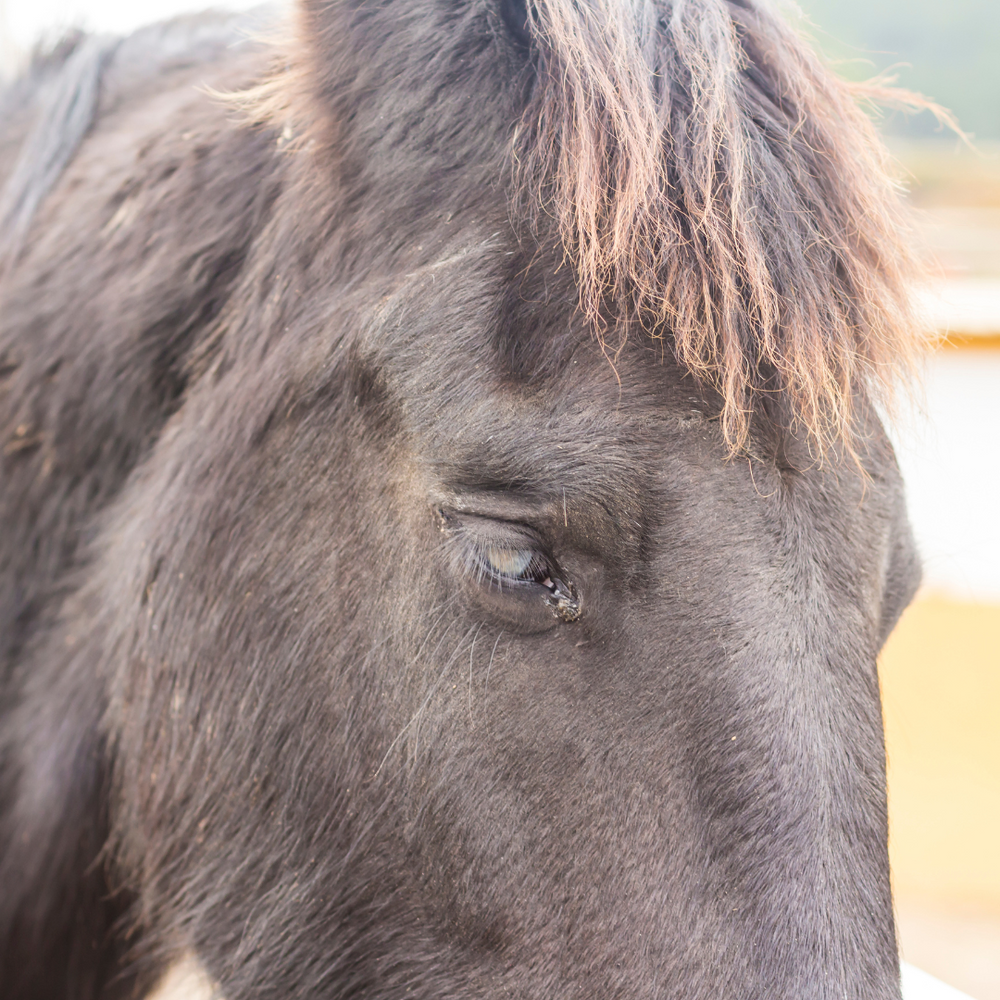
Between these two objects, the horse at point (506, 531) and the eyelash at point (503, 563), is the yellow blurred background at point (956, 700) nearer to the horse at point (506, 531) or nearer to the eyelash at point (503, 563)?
the horse at point (506, 531)

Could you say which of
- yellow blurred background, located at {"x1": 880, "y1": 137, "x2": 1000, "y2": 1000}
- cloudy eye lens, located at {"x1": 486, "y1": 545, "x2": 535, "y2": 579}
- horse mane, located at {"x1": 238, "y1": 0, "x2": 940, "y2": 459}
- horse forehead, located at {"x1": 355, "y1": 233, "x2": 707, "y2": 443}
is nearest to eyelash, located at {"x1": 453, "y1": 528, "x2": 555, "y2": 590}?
cloudy eye lens, located at {"x1": 486, "y1": 545, "x2": 535, "y2": 579}

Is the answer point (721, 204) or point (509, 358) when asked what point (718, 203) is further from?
point (509, 358)

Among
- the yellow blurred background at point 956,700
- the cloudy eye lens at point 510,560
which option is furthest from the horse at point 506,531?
the yellow blurred background at point 956,700

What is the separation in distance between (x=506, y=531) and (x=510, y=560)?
0.04 metres

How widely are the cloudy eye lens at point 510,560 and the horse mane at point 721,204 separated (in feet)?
0.90

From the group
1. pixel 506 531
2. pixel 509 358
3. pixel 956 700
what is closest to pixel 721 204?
pixel 509 358

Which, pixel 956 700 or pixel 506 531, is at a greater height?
pixel 506 531

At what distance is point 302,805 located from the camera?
4.04 ft

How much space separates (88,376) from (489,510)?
855 mm

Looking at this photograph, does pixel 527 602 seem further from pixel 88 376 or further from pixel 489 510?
pixel 88 376

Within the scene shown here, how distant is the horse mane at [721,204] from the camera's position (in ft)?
3.56

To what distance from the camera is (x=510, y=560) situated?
1083 millimetres

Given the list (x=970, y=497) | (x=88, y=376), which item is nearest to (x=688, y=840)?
(x=88, y=376)

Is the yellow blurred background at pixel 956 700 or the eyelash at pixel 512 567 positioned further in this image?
the yellow blurred background at pixel 956 700
